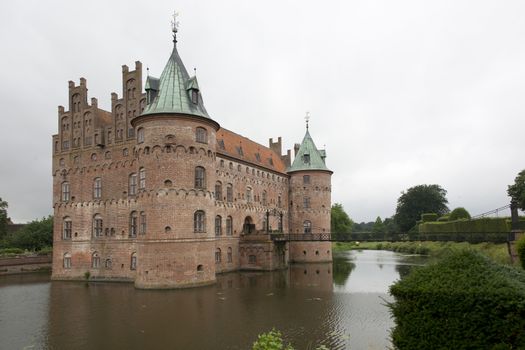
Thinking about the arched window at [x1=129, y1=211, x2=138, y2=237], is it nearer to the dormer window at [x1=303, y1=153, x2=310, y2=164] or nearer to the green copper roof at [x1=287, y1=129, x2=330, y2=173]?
the green copper roof at [x1=287, y1=129, x2=330, y2=173]

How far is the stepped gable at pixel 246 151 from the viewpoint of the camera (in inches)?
1462

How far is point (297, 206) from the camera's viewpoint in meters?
46.2

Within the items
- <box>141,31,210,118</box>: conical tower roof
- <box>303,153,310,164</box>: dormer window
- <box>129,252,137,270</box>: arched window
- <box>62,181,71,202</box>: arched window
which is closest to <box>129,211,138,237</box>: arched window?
<box>129,252,137,270</box>: arched window

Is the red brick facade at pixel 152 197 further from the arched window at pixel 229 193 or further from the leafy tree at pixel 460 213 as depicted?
the leafy tree at pixel 460 213

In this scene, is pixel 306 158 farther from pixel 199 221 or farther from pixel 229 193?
pixel 199 221

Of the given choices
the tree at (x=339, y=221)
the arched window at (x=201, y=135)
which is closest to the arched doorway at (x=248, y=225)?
the arched window at (x=201, y=135)

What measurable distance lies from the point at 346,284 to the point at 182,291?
34.5 feet

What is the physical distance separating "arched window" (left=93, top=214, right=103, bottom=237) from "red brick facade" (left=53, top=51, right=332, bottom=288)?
0.25 ft

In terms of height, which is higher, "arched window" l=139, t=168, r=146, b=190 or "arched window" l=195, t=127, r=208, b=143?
"arched window" l=195, t=127, r=208, b=143

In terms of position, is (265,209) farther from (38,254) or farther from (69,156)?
(38,254)

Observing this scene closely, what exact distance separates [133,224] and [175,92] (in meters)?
9.80

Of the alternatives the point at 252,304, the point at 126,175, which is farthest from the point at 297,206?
the point at 252,304

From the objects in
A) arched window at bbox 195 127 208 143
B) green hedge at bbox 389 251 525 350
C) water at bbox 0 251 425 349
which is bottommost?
water at bbox 0 251 425 349

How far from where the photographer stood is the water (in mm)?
13898
